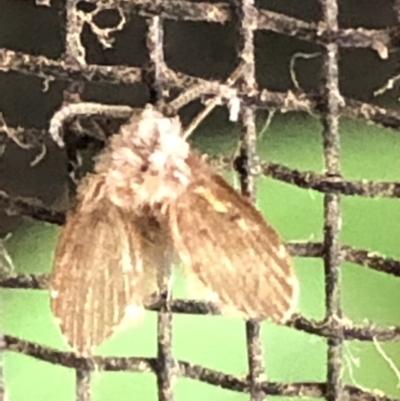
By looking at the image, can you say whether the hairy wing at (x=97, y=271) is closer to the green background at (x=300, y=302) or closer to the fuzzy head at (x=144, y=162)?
the fuzzy head at (x=144, y=162)

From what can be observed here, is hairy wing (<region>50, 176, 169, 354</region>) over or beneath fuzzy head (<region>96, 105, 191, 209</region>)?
beneath

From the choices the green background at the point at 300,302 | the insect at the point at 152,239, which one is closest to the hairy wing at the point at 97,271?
the insect at the point at 152,239

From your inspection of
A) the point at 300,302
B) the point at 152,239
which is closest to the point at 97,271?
the point at 152,239

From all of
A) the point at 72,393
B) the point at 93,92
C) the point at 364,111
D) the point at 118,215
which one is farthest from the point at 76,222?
the point at 72,393

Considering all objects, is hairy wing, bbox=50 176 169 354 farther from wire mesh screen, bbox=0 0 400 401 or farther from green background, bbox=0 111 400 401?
green background, bbox=0 111 400 401

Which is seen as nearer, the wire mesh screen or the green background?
the wire mesh screen

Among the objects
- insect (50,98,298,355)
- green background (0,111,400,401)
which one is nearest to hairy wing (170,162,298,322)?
insect (50,98,298,355)

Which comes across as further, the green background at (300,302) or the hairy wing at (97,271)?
the green background at (300,302)

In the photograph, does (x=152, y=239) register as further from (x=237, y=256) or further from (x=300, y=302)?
(x=300, y=302)
